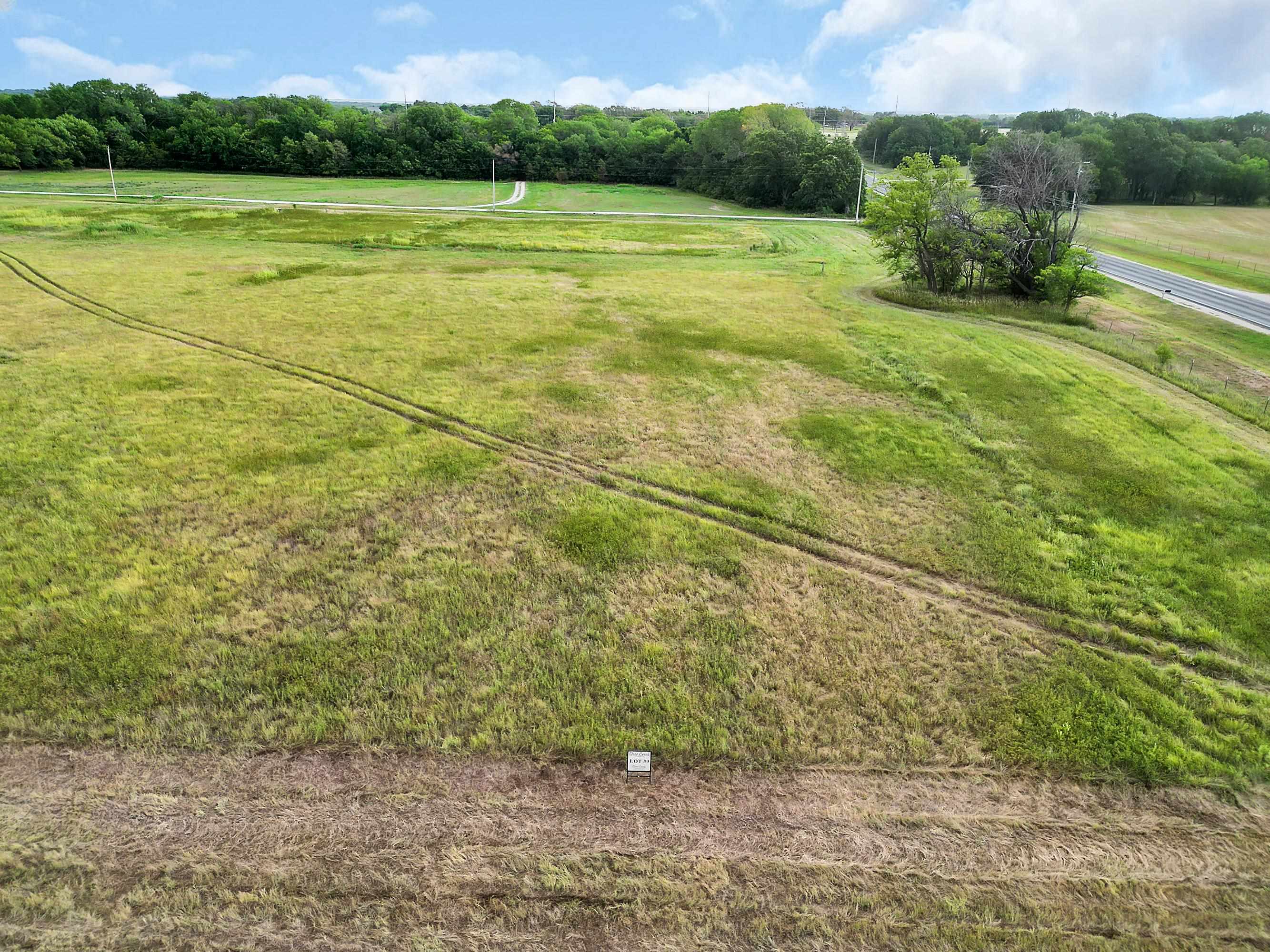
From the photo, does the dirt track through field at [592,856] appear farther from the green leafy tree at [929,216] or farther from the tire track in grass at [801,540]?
the green leafy tree at [929,216]

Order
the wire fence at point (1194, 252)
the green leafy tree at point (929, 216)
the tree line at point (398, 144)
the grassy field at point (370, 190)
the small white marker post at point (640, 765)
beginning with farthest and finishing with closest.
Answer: the tree line at point (398, 144) < the grassy field at point (370, 190) < the wire fence at point (1194, 252) < the green leafy tree at point (929, 216) < the small white marker post at point (640, 765)

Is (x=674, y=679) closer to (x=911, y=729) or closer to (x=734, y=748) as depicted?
(x=734, y=748)

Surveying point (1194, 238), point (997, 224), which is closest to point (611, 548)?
point (997, 224)

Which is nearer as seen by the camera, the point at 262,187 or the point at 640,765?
the point at 640,765

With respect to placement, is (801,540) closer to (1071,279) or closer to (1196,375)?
(1196,375)

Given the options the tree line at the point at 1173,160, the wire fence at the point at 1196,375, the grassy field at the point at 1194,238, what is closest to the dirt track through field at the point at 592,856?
the wire fence at the point at 1196,375

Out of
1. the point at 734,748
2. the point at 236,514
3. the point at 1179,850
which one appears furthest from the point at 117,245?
the point at 1179,850

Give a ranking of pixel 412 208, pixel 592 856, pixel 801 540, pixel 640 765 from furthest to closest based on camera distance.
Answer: pixel 412 208
pixel 801 540
pixel 640 765
pixel 592 856
